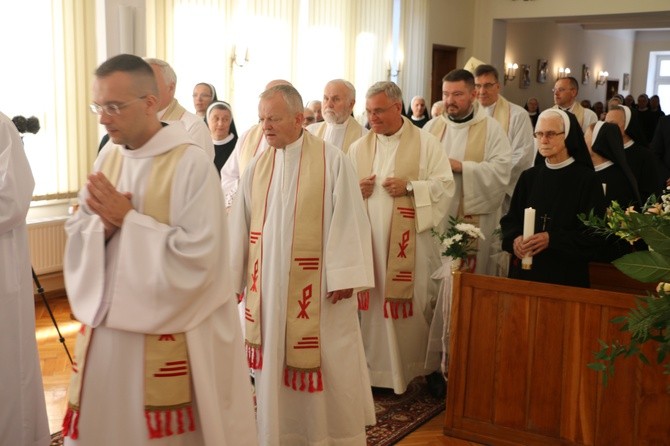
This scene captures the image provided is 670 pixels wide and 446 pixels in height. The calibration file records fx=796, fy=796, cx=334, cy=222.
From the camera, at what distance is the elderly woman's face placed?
488 cm

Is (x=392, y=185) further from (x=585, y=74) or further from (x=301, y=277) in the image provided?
(x=585, y=74)

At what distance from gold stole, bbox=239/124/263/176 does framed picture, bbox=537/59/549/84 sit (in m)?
16.1

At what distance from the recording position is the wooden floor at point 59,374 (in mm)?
5086

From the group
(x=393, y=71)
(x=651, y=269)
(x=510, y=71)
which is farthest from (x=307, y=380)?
(x=510, y=71)

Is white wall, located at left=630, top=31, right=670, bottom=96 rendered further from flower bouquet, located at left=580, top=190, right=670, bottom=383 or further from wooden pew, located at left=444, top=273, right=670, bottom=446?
flower bouquet, located at left=580, top=190, right=670, bottom=383

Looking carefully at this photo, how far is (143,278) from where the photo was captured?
2969mm

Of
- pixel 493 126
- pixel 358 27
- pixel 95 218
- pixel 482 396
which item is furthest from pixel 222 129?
pixel 358 27

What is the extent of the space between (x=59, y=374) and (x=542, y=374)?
3731 mm

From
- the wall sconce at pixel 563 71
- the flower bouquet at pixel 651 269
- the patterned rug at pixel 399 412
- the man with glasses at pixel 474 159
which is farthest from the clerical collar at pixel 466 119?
the wall sconce at pixel 563 71

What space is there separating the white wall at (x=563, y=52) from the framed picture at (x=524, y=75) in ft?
0.36

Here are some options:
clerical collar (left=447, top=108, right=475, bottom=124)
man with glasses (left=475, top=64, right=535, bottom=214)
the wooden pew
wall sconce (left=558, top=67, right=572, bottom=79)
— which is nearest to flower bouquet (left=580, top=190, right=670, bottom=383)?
the wooden pew

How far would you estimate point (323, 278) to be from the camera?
448 cm

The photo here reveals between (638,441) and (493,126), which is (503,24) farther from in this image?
(638,441)

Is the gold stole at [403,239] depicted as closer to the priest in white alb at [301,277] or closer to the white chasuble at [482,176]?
the white chasuble at [482,176]
